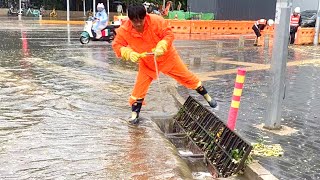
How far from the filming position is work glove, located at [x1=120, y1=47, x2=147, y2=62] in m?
5.46

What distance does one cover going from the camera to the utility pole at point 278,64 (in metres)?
5.80

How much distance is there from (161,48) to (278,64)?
5.55 feet

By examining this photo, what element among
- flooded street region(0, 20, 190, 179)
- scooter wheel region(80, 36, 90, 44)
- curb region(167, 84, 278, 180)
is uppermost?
scooter wheel region(80, 36, 90, 44)

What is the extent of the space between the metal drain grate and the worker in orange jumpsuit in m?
0.49

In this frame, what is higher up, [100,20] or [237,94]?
[100,20]

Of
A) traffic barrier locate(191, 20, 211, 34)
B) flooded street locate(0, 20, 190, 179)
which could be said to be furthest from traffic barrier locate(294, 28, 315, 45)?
flooded street locate(0, 20, 190, 179)

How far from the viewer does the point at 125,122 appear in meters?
6.26

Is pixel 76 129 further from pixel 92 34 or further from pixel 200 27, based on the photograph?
pixel 200 27

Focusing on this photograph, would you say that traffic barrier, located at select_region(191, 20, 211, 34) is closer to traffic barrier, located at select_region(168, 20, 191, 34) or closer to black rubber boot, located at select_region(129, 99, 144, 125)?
traffic barrier, located at select_region(168, 20, 191, 34)

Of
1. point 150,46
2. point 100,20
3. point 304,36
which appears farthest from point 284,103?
point 304,36

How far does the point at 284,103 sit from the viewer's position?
7.70 m

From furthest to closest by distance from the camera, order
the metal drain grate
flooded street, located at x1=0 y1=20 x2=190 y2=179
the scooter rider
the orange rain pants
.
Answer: the scooter rider < the orange rain pants < the metal drain grate < flooded street, located at x1=0 y1=20 x2=190 y2=179

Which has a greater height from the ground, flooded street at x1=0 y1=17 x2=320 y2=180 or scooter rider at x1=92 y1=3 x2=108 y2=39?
scooter rider at x1=92 y1=3 x2=108 y2=39

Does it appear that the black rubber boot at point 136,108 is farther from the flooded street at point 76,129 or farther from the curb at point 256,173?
the curb at point 256,173
